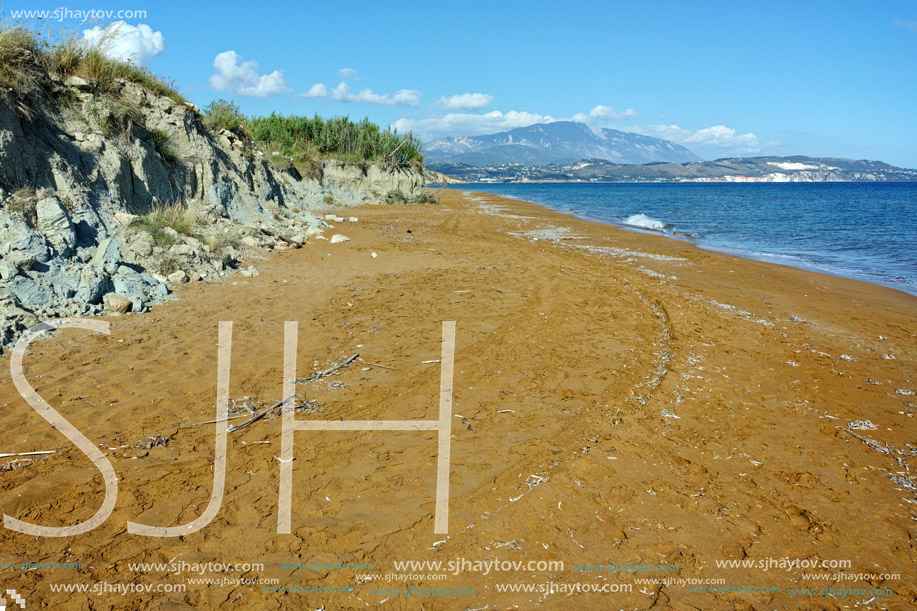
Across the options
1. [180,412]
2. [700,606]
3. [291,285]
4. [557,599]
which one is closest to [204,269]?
[291,285]

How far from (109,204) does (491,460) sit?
329 inches

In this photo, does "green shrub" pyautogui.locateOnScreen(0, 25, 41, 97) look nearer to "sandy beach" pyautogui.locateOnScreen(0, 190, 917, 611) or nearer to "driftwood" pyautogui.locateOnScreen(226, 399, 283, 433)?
"sandy beach" pyautogui.locateOnScreen(0, 190, 917, 611)

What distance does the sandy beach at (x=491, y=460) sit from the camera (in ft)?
9.35

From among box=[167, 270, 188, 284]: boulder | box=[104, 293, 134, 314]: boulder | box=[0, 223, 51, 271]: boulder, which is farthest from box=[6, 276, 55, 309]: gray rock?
box=[167, 270, 188, 284]: boulder

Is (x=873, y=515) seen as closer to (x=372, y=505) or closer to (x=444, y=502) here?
(x=444, y=502)

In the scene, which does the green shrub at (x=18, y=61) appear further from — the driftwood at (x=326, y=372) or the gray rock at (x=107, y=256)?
the driftwood at (x=326, y=372)

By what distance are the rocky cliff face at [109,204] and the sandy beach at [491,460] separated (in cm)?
76

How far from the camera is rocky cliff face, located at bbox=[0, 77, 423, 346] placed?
6383 mm

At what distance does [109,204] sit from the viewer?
8531 mm

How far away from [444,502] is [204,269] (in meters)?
7.05

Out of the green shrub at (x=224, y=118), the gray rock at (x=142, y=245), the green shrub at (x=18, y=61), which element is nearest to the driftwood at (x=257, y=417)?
the gray rock at (x=142, y=245)

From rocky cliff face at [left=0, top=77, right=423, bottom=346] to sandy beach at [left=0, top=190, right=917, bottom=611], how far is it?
0.76m

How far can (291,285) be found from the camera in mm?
8844

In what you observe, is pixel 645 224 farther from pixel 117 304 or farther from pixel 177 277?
pixel 117 304
